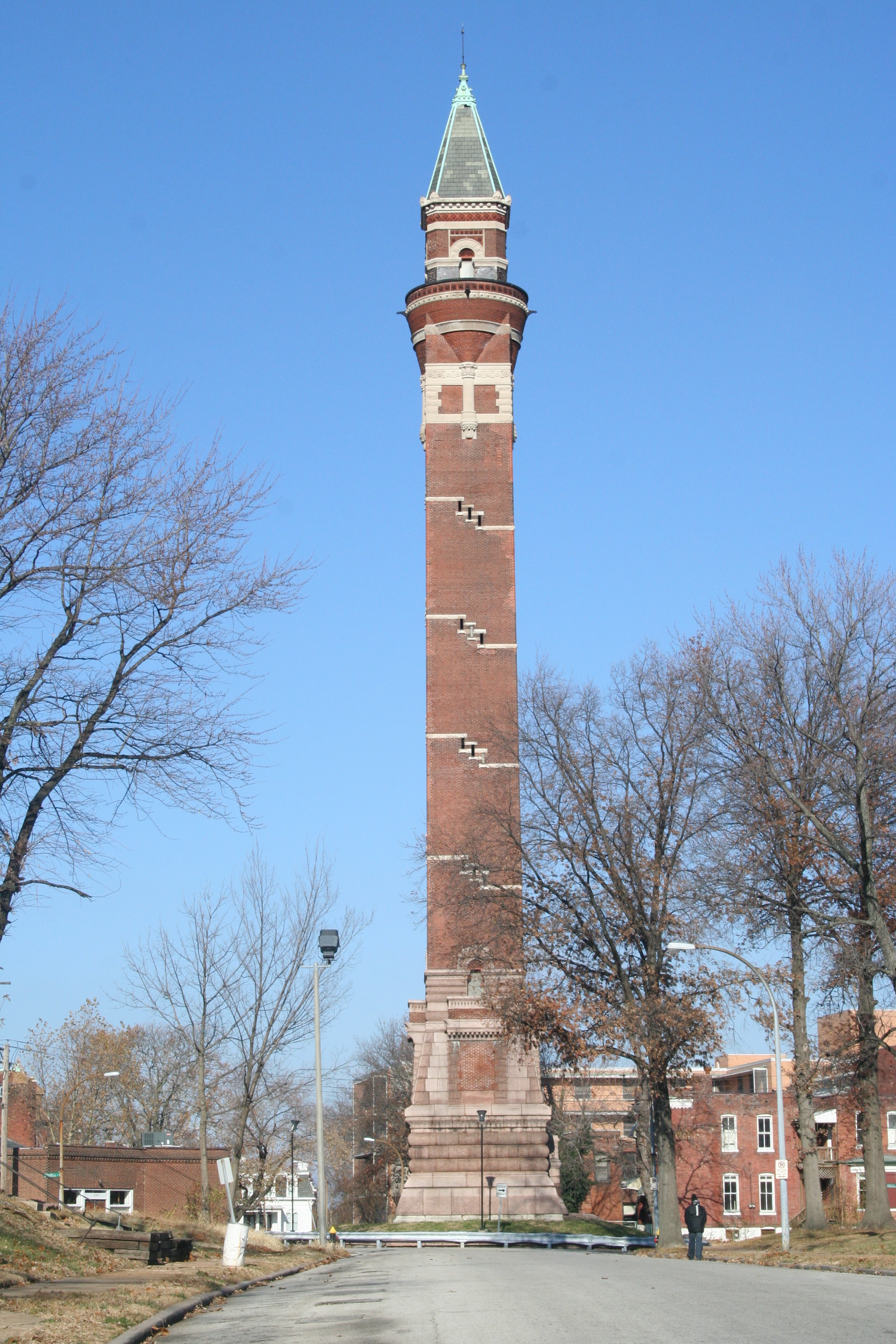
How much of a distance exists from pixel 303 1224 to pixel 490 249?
307 feet

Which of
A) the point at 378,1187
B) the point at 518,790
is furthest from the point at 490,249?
the point at 378,1187

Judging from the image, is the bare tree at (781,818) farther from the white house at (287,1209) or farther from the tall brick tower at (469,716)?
the white house at (287,1209)

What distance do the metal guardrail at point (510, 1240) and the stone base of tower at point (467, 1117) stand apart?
2940 millimetres

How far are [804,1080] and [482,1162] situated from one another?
12866 millimetres

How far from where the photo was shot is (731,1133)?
6406 cm

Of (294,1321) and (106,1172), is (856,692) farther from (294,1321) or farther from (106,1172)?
(106,1172)

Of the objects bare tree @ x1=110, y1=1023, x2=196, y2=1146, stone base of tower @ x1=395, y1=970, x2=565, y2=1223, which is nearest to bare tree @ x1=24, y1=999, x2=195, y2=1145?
bare tree @ x1=110, y1=1023, x2=196, y2=1146

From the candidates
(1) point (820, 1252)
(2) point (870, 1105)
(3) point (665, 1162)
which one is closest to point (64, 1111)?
(3) point (665, 1162)

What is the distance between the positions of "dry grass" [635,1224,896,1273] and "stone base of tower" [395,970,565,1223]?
24.3ft

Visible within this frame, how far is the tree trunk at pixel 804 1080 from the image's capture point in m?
31.6

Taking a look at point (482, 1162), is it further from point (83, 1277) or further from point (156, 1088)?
point (156, 1088)

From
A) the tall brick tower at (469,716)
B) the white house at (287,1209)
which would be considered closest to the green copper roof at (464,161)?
the tall brick tower at (469,716)

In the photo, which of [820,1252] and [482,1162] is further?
[482,1162]

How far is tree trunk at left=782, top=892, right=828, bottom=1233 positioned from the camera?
3158cm
